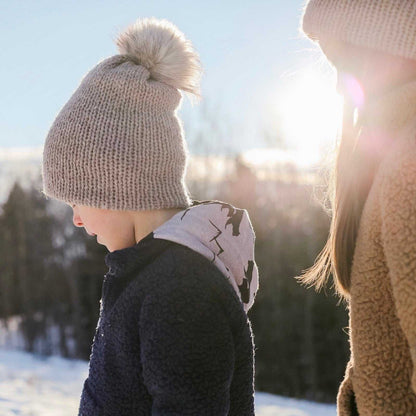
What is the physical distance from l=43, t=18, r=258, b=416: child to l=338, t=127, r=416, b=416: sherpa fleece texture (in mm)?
349

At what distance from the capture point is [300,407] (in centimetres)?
772

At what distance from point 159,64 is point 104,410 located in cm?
102

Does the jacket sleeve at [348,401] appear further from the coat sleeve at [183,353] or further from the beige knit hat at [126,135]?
the beige knit hat at [126,135]

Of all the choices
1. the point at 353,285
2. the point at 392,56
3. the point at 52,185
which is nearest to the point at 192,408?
the point at 353,285

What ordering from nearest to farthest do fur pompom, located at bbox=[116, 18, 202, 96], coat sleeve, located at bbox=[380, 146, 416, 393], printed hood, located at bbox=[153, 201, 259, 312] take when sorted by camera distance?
coat sleeve, located at bbox=[380, 146, 416, 393]
printed hood, located at bbox=[153, 201, 259, 312]
fur pompom, located at bbox=[116, 18, 202, 96]

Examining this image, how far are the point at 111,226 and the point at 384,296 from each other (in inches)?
32.1

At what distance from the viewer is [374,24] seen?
1179 millimetres

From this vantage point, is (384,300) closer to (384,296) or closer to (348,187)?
(384,296)

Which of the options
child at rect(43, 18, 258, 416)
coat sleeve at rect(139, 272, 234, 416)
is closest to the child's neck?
child at rect(43, 18, 258, 416)

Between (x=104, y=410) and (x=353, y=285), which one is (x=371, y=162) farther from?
(x=104, y=410)

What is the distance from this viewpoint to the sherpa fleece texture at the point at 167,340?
1331mm

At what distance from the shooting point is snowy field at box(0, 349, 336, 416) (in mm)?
5465

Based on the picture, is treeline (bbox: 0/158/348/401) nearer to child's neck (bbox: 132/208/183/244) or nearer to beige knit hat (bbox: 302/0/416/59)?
child's neck (bbox: 132/208/183/244)

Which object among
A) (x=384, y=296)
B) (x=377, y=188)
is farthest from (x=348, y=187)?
(x=384, y=296)
